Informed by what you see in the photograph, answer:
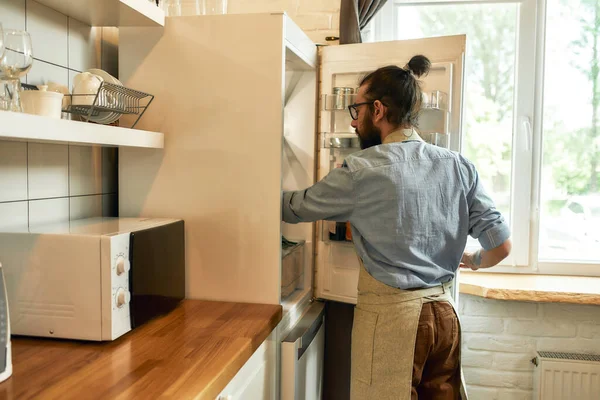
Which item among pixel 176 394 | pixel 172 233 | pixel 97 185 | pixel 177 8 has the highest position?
pixel 177 8

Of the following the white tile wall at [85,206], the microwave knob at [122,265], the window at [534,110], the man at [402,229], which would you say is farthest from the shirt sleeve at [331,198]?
the window at [534,110]

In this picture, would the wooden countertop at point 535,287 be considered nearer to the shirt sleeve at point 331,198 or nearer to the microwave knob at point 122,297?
the shirt sleeve at point 331,198

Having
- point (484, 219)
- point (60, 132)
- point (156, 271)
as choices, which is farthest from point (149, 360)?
point (484, 219)

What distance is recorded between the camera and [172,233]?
168 centimetres

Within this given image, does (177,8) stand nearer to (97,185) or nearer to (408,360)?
(97,185)

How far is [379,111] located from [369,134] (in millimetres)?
83

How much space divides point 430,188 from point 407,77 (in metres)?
0.33

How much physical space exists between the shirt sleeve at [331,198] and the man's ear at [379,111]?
0.20m

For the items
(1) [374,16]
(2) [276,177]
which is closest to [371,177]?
(2) [276,177]

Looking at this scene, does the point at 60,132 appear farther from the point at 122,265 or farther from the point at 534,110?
the point at 534,110

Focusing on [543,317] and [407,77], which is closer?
[407,77]

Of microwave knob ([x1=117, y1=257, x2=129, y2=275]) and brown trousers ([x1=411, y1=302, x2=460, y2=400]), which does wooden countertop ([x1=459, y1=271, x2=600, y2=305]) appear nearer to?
brown trousers ([x1=411, y1=302, x2=460, y2=400])

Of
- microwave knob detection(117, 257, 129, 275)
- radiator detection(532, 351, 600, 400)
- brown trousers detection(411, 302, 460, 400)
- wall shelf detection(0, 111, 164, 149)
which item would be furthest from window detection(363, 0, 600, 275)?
microwave knob detection(117, 257, 129, 275)

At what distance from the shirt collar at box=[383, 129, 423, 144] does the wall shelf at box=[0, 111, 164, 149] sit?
69 cm
